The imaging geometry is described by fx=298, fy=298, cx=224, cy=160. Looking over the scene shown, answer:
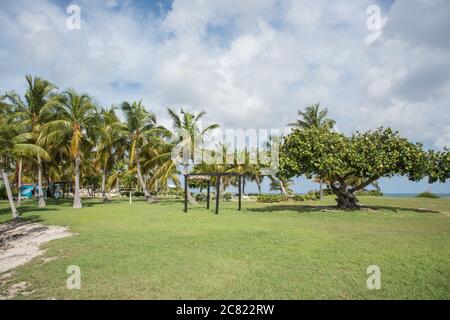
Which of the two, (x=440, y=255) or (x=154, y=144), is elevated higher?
(x=154, y=144)

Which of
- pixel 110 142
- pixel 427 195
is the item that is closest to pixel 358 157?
pixel 110 142

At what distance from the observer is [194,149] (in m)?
26.9

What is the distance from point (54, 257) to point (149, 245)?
2631 millimetres

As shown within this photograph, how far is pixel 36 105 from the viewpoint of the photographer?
24.9 meters

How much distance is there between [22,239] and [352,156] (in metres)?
18.5

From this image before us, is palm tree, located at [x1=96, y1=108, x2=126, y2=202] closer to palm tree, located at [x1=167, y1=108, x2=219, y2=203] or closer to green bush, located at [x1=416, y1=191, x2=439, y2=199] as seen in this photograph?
palm tree, located at [x1=167, y1=108, x2=219, y2=203]

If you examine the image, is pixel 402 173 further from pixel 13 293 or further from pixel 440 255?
pixel 13 293

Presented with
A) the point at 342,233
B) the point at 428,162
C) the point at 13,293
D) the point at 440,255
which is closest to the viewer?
the point at 13,293

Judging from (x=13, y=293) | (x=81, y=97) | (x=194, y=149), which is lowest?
(x=13, y=293)

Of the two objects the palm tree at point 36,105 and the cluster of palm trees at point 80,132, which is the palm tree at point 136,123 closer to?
the cluster of palm trees at point 80,132

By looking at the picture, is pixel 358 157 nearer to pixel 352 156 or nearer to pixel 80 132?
pixel 352 156

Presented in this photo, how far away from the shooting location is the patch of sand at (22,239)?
8727mm
